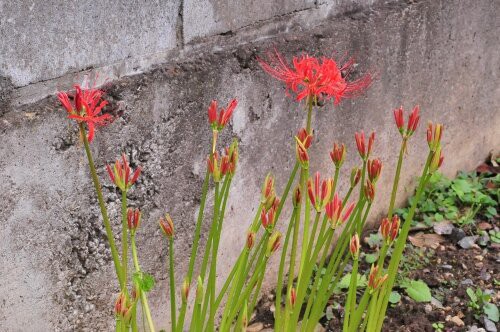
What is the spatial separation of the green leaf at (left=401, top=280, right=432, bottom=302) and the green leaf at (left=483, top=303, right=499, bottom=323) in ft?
0.64

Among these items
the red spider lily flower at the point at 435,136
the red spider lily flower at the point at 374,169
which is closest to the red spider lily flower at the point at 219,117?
the red spider lily flower at the point at 374,169

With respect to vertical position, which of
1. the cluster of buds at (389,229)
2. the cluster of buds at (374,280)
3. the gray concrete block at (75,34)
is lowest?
the cluster of buds at (374,280)

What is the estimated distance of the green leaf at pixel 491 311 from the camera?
2863 mm

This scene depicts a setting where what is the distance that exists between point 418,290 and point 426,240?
0.45 meters

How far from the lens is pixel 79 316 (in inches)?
88.0

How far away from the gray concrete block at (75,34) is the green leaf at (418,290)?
4.24 feet

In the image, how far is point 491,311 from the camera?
2883 mm

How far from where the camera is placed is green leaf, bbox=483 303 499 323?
113 inches

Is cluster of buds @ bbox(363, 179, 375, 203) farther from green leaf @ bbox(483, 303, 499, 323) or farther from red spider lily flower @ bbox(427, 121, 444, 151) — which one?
green leaf @ bbox(483, 303, 499, 323)

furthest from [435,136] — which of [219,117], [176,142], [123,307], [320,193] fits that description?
[176,142]

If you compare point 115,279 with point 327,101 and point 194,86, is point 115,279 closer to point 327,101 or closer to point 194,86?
point 194,86

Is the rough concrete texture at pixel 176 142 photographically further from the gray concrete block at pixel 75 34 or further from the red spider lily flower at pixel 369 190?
the red spider lily flower at pixel 369 190

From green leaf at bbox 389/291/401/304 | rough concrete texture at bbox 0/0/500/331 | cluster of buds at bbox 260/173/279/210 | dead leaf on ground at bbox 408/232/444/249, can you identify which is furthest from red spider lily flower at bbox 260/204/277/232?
dead leaf on ground at bbox 408/232/444/249

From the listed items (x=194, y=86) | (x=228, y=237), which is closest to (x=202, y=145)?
(x=194, y=86)
